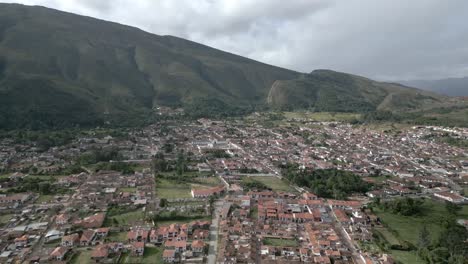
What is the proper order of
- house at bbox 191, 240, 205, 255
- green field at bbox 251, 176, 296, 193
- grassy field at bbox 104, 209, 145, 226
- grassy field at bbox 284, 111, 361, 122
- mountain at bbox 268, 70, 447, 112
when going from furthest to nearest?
mountain at bbox 268, 70, 447, 112 < grassy field at bbox 284, 111, 361, 122 < green field at bbox 251, 176, 296, 193 < grassy field at bbox 104, 209, 145, 226 < house at bbox 191, 240, 205, 255

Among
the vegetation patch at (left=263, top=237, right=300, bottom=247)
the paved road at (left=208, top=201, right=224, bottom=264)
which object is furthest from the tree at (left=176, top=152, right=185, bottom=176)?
the vegetation patch at (left=263, top=237, right=300, bottom=247)

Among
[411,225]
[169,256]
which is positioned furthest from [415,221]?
[169,256]

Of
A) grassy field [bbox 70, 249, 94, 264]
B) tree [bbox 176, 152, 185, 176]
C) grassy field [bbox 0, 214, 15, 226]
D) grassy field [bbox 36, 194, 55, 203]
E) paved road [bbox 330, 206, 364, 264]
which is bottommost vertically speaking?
grassy field [bbox 70, 249, 94, 264]

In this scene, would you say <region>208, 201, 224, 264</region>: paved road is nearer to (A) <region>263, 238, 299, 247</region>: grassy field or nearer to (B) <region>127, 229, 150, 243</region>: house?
(A) <region>263, 238, 299, 247</region>: grassy field

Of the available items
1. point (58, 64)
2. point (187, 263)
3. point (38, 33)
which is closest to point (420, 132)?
point (187, 263)

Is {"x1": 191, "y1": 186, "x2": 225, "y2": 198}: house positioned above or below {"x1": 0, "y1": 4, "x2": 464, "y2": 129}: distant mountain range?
below

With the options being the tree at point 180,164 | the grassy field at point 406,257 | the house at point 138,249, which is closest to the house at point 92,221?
the house at point 138,249

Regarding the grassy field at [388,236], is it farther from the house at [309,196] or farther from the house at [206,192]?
the house at [206,192]
